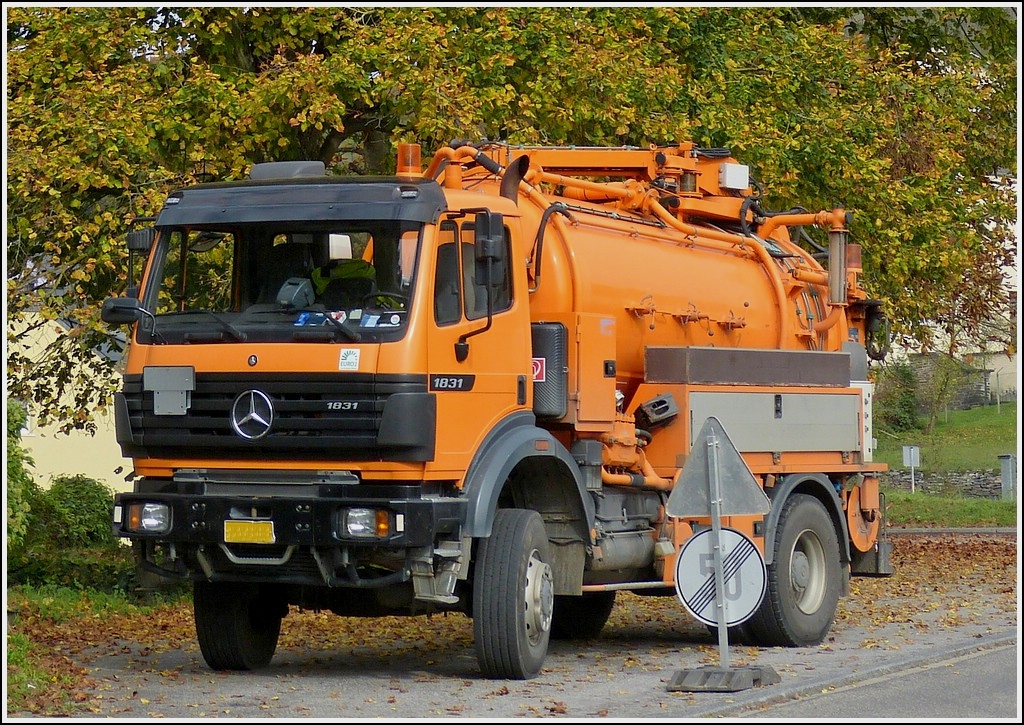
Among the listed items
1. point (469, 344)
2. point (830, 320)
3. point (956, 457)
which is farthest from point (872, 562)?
point (956, 457)

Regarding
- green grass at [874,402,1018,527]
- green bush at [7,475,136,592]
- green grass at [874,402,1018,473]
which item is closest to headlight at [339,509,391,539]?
green bush at [7,475,136,592]

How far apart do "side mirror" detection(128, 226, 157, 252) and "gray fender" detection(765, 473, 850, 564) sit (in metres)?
5.31

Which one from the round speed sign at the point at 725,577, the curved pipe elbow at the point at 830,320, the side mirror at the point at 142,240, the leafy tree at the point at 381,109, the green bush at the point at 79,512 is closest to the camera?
the round speed sign at the point at 725,577

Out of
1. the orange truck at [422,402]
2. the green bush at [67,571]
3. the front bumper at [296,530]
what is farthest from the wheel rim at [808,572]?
the green bush at [67,571]

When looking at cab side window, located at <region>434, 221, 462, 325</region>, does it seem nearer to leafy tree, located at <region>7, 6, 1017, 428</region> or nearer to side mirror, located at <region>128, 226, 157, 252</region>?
side mirror, located at <region>128, 226, 157, 252</region>

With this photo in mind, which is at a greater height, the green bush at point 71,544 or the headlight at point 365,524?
the headlight at point 365,524

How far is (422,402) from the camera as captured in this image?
10.5 m

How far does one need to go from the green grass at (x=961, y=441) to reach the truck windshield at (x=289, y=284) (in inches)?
1316

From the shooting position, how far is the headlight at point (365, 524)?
10.5 m

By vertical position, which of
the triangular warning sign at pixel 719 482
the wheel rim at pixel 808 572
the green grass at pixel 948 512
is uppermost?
the triangular warning sign at pixel 719 482

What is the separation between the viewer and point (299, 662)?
12.8m

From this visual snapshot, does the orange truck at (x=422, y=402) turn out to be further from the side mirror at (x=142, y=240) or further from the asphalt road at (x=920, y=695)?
the asphalt road at (x=920, y=695)

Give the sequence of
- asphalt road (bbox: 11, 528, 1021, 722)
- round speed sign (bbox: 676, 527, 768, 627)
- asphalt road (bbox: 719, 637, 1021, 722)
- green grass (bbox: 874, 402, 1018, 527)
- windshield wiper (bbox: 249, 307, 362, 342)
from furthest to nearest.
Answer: green grass (bbox: 874, 402, 1018, 527) → round speed sign (bbox: 676, 527, 768, 627) → windshield wiper (bbox: 249, 307, 362, 342) → asphalt road (bbox: 11, 528, 1021, 722) → asphalt road (bbox: 719, 637, 1021, 722)

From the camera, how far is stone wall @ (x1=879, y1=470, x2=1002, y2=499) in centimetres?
4253
